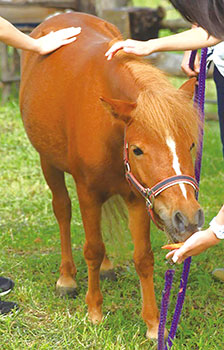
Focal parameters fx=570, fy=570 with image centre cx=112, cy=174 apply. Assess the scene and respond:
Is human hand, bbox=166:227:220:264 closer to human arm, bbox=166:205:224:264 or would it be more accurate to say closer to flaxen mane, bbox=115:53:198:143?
human arm, bbox=166:205:224:264

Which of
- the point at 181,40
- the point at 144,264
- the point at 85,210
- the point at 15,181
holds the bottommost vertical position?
the point at 15,181

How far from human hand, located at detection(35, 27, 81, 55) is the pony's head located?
940 mm

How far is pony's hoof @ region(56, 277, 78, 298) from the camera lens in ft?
11.7

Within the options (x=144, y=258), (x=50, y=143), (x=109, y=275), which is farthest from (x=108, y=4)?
(x=144, y=258)

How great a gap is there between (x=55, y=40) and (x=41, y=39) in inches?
3.4

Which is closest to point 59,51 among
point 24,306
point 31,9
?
point 24,306

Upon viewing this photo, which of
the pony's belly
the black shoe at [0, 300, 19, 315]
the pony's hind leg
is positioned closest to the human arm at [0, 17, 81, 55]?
the pony's belly

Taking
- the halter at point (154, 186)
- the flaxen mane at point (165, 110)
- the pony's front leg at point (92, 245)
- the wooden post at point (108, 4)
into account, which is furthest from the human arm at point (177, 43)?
the wooden post at point (108, 4)

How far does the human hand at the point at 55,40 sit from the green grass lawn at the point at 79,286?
0.98 metres

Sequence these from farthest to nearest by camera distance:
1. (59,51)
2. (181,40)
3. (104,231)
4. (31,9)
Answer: (31,9) < (104,231) < (59,51) < (181,40)

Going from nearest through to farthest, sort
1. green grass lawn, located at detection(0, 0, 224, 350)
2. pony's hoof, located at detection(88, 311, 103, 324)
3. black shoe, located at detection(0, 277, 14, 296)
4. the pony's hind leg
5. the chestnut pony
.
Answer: the chestnut pony → green grass lawn, located at detection(0, 0, 224, 350) → pony's hoof, located at detection(88, 311, 103, 324) → black shoe, located at detection(0, 277, 14, 296) → the pony's hind leg

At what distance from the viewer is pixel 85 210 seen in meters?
3.14

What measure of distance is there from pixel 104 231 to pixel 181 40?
1386 millimetres

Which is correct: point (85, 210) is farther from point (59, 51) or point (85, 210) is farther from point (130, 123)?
point (59, 51)
